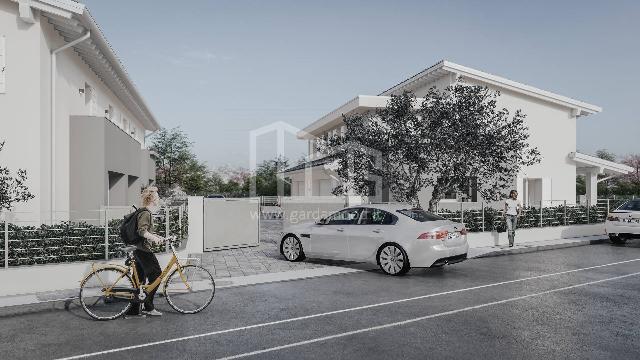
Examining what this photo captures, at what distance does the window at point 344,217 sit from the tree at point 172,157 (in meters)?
34.6

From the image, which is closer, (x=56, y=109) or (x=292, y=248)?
(x=292, y=248)

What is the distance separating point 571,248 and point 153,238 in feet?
46.5

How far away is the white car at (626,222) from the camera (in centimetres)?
1611

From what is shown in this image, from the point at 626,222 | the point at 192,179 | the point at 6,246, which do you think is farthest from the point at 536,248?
the point at 192,179

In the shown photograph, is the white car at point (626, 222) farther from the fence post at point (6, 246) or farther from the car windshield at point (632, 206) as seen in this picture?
the fence post at point (6, 246)

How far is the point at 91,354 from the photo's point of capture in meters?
5.36

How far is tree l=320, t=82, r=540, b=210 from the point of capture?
14531mm

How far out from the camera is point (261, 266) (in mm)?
11594

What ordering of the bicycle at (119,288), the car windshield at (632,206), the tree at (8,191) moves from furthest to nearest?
1. the car windshield at (632,206)
2. the tree at (8,191)
3. the bicycle at (119,288)

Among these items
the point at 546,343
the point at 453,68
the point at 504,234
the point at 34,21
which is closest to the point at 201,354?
the point at 546,343

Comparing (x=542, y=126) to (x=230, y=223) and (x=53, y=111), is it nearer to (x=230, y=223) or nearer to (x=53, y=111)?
(x=230, y=223)

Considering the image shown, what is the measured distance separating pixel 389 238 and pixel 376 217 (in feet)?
2.19

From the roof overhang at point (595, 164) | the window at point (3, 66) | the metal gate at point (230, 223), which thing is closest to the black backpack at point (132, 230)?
the window at point (3, 66)

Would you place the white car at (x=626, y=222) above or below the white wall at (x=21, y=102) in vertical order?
below
